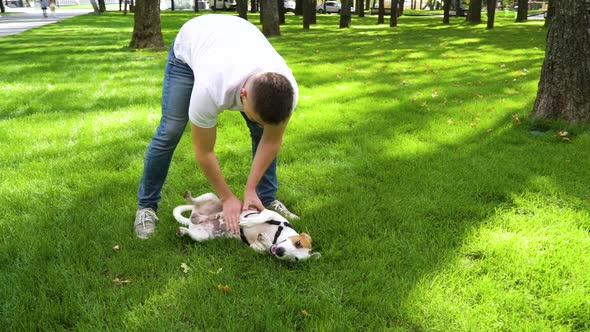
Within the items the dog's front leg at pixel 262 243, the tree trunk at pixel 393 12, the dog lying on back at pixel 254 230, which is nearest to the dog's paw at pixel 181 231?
the dog lying on back at pixel 254 230

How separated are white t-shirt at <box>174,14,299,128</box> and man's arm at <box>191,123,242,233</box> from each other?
0.06 meters

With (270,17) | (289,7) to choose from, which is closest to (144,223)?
(270,17)

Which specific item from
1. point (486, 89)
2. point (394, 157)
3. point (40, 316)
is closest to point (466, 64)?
→ point (486, 89)

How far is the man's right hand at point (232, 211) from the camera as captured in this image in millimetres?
2449

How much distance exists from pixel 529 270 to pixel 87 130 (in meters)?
4.15

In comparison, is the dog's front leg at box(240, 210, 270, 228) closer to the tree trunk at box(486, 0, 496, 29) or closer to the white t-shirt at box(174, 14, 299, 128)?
the white t-shirt at box(174, 14, 299, 128)

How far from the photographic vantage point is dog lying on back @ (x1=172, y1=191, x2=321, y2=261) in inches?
97.6

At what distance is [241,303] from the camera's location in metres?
2.22

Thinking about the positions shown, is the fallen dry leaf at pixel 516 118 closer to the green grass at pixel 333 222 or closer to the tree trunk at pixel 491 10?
Result: the green grass at pixel 333 222

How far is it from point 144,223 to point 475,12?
22141 millimetres

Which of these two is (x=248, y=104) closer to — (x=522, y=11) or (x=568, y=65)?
(x=568, y=65)

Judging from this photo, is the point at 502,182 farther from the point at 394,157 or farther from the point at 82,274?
the point at 82,274

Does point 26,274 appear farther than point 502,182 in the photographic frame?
No

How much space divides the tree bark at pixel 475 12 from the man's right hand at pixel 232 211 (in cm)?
2153
